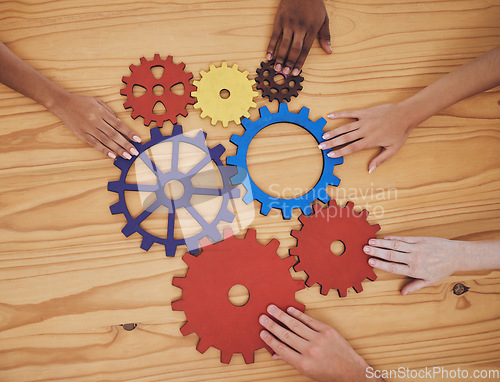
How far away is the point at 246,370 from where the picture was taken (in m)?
0.89

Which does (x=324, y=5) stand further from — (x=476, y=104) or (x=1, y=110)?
(x=1, y=110)

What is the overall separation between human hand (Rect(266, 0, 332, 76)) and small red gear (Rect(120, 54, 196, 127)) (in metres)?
0.30

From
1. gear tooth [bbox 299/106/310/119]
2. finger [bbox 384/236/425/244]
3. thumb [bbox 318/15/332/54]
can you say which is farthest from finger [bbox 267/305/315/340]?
thumb [bbox 318/15/332/54]

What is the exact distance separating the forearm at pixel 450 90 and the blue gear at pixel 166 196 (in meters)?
0.64

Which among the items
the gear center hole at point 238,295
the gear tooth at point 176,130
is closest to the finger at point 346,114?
the gear tooth at point 176,130

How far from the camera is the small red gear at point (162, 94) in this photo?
0.98 m

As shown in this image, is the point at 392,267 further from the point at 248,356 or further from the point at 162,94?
the point at 162,94

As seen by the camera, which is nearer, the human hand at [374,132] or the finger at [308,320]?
the finger at [308,320]

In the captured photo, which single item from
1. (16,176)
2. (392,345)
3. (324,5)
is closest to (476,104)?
(324,5)

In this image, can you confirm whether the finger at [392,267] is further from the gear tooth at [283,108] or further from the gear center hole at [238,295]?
the gear tooth at [283,108]

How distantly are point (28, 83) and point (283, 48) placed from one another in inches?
31.9

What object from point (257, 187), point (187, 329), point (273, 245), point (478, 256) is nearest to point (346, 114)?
point (257, 187)

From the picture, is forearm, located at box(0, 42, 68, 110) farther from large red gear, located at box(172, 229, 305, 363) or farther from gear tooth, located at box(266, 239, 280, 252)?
gear tooth, located at box(266, 239, 280, 252)

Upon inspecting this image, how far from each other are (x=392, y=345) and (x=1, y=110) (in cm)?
142
